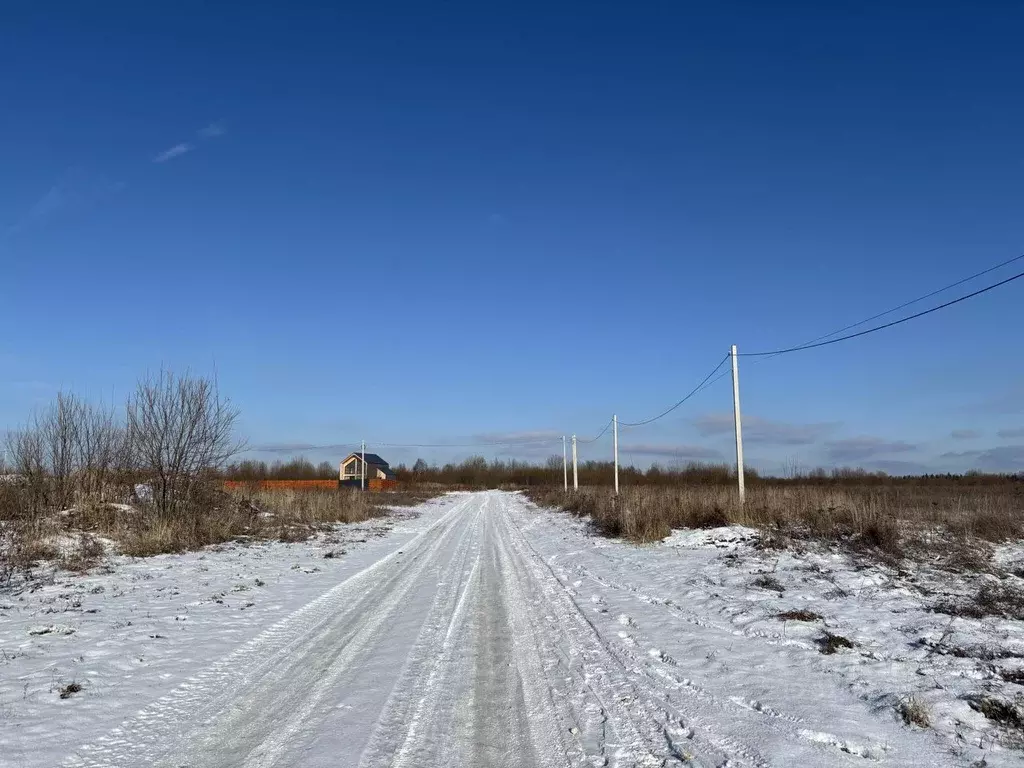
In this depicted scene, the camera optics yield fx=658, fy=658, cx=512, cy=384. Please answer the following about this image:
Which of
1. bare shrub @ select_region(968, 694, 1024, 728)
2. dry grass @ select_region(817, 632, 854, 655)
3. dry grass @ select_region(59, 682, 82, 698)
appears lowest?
dry grass @ select_region(817, 632, 854, 655)

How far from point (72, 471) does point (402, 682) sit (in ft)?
56.4

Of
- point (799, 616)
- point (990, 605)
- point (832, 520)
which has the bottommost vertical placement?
point (799, 616)

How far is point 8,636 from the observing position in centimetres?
707

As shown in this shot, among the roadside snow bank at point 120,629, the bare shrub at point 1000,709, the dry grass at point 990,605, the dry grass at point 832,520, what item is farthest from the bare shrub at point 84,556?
the dry grass at point 990,605

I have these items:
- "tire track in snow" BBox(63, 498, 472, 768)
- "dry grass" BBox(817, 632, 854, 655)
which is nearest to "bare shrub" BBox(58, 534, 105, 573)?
"tire track in snow" BBox(63, 498, 472, 768)

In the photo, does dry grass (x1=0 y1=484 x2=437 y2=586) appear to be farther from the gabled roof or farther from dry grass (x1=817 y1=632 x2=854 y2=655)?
the gabled roof

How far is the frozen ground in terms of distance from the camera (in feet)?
13.8

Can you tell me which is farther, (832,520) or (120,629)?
(832,520)

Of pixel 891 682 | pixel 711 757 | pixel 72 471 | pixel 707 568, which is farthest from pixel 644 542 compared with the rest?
pixel 72 471

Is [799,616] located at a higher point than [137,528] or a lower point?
lower

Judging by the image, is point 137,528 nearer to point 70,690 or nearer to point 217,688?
point 70,690

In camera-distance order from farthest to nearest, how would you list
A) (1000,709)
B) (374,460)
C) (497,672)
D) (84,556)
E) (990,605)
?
(374,460) → (84,556) → (990,605) → (497,672) → (1000,709)

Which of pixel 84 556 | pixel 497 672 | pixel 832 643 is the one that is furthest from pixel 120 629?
pixel 832 643

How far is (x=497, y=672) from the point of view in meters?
5.85
